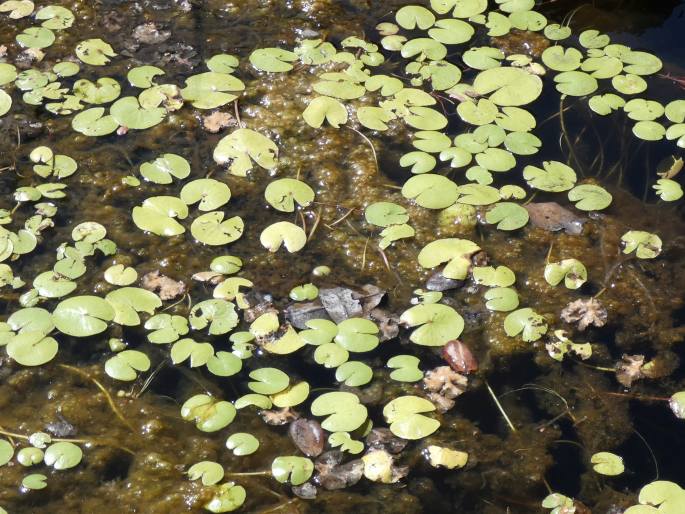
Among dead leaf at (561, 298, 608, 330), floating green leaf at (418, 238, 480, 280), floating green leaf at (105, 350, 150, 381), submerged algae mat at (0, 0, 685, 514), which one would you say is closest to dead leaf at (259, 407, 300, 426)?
submerged algae mat at (0, 0, 685, 514)

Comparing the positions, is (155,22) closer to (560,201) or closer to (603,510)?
(560,201)

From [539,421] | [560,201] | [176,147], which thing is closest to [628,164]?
[560,201]

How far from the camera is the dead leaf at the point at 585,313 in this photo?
10.1 feet

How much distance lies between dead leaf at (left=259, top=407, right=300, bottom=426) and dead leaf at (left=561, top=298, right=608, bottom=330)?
113 centimetres

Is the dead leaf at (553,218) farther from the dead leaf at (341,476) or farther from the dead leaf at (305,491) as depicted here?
the dead leaf at (305,491)

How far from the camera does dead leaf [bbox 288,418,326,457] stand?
105 inches

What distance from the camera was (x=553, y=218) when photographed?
347 cm

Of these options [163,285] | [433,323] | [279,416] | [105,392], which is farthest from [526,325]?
[105,392]

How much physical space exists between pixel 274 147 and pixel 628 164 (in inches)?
64.8

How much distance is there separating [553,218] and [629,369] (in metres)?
0.79

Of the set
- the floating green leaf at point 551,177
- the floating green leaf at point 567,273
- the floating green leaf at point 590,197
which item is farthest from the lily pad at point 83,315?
the floating green leaf at point 590,197

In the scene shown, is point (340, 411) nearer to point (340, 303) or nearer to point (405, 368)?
point (405, 368)

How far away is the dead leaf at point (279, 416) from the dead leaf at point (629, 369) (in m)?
1.20

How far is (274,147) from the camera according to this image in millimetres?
3680
